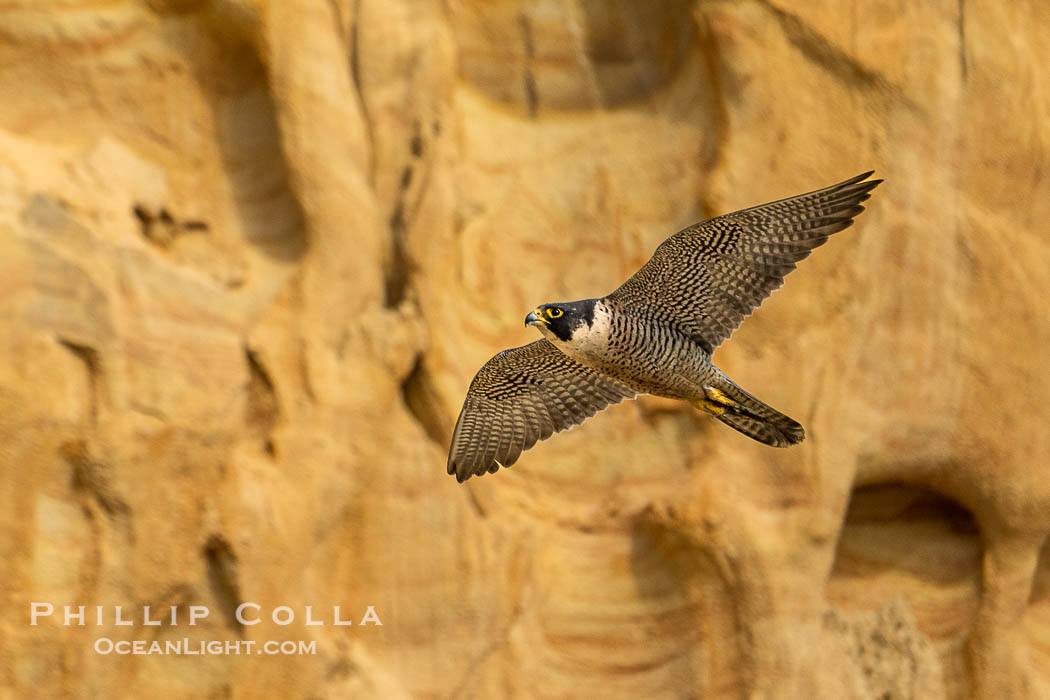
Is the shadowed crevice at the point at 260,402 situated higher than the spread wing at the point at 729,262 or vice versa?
the shadowed crevice at the point at 260,402

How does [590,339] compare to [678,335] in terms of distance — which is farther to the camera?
[678,335]

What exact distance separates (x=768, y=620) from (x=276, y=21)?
7.85ft

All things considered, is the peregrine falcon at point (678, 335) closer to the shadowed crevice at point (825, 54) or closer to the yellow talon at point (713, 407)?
the yellow talon at point (713, 407)

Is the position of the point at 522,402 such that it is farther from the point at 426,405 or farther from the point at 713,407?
the point at 426,405

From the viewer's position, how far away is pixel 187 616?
405 centimetres

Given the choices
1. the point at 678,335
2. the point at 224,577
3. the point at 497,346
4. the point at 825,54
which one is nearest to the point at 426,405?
the point at 497,346

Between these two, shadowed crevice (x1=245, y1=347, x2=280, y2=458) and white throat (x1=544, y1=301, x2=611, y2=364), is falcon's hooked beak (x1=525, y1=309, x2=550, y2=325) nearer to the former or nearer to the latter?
white throat (x1=544, y1=301, x2=611, y2=364)

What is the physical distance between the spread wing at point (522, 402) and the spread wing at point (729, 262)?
235 millimetres

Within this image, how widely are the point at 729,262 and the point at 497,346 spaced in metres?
1.43

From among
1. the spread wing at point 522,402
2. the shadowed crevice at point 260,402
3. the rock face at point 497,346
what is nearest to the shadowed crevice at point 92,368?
the rock face at point 497,346

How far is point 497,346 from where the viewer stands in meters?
4.60

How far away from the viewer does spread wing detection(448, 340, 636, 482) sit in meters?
3.39

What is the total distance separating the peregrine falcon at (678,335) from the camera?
3199mm

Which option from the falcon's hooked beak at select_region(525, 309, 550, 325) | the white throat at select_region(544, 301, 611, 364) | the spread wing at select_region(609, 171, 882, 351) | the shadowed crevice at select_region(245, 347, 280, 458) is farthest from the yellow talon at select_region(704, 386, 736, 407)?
the shadowed crevice at select_region(245, 347, 280, 458)
